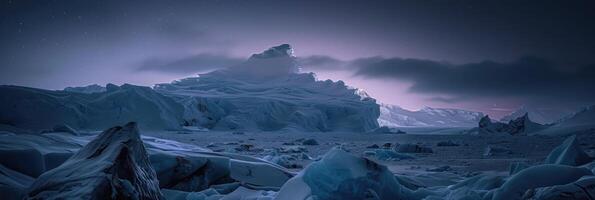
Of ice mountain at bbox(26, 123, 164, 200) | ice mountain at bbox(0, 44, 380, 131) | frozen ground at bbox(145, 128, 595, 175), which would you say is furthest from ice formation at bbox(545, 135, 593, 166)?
ice mountain at bbox(0, 44, 380, 131)

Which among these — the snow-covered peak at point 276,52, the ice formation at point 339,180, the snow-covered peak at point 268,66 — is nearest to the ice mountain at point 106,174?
the ice formation at point 339,180

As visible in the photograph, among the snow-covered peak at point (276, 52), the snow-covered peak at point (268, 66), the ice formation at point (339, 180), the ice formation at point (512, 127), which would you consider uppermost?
the snow-covered peak at point (276, 52)

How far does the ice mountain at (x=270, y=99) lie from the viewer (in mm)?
28648

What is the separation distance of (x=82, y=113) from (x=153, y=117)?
3.66 metres

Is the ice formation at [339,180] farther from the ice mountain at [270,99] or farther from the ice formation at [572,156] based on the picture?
the ice mountain at [270,99]

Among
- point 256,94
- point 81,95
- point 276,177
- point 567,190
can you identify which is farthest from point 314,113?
point 567,190

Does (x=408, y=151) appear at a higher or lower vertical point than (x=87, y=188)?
lower

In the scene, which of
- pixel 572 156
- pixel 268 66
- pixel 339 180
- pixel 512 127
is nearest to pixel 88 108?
pixel 339 180

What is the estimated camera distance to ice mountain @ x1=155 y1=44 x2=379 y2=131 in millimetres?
28648

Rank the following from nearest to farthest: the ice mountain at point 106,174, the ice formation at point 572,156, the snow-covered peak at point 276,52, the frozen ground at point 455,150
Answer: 1. the ice mountain at point 106,174
2. the ice formation at point 572,156
3. the frozen ground at point 455,150
4. the snow-covered peak at point 276,52

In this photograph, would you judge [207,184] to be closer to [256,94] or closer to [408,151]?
[408,151]

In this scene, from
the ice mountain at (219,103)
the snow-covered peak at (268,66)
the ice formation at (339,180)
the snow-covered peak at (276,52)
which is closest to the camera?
the ice formation at (339,180)

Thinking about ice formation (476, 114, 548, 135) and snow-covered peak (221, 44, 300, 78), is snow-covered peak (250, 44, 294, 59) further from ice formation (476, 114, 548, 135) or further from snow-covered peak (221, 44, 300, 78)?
ice formation (476, 114, 548, 135)

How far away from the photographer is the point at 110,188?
1.77m
